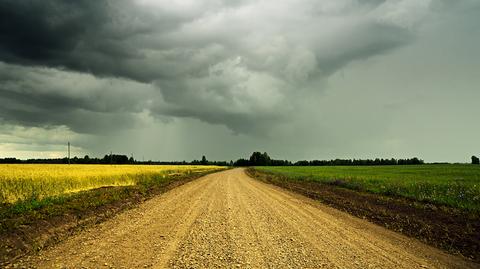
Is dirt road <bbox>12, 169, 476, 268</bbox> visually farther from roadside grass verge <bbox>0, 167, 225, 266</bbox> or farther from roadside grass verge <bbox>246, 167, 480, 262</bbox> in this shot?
roadside grass verge <bbox>246, 167, 480, 262</bbox>

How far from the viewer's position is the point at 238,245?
792cm

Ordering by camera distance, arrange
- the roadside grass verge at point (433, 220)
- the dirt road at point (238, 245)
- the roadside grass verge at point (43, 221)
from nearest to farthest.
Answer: the dirt road at point (238, 245) < the roadside grass verge at point (43, 221) < the roadside grass verge at point (433, 220)

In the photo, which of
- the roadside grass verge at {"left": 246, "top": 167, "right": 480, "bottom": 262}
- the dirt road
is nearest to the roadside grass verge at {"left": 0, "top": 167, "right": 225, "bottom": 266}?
the dirt road

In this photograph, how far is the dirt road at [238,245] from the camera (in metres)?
6.66

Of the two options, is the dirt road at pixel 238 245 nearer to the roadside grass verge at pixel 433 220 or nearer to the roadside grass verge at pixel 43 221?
the roadside grass verge at pixel 43 221

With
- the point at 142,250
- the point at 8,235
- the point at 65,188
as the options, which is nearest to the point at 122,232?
the point at 142,250

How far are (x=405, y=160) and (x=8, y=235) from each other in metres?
188

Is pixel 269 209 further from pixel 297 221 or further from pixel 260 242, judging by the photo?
pixel 260 242

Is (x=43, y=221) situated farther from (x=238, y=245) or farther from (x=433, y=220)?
(x=433, y=220)

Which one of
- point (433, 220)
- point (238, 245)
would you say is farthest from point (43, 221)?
point (433, 220)

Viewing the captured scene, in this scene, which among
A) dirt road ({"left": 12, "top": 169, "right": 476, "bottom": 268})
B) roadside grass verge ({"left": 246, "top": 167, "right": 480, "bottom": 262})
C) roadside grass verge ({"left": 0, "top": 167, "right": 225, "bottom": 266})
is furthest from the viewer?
roadside grass verge ({"left": 246, "top": 167, "right": 480, "bottom": 262})

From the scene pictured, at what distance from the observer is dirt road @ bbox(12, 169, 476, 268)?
666 cm

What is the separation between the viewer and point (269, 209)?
1407cm

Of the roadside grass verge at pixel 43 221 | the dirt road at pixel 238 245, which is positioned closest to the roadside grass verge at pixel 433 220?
the dirt road at pixel 238 245
